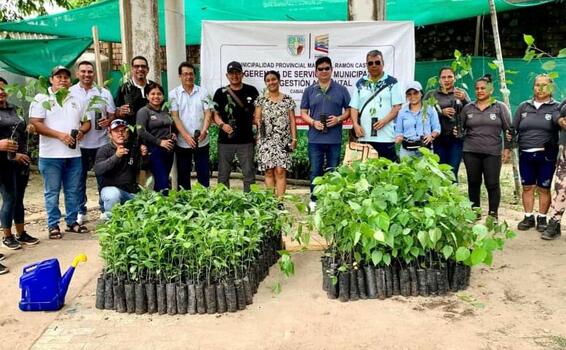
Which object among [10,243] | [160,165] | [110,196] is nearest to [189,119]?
[160,165]

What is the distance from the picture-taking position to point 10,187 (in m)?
4.77

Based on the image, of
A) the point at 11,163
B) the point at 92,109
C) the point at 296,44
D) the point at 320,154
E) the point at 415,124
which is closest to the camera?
the point at 11,163

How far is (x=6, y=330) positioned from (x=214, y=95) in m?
3.18

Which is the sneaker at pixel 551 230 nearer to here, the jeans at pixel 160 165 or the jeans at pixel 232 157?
the jeans at pixel 232 157

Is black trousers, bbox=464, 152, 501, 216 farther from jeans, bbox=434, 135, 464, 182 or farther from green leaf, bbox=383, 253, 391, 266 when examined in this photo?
green leaf, bbox=383, 253, 391, 266

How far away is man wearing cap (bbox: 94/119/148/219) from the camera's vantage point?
4844mm

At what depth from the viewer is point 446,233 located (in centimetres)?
374

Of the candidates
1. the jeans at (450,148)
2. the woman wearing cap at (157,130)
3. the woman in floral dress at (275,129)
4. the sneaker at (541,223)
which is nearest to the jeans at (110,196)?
the woman wearing cap at (157,130)

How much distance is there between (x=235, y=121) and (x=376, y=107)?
1488 mm

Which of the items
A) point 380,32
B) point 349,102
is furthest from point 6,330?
point 380,32

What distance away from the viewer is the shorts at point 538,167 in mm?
5254

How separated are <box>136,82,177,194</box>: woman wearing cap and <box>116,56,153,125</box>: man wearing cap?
0.29ft

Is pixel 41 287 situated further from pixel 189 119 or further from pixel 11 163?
pixel 189 119

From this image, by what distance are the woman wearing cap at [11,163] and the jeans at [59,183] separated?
0.74 feet
